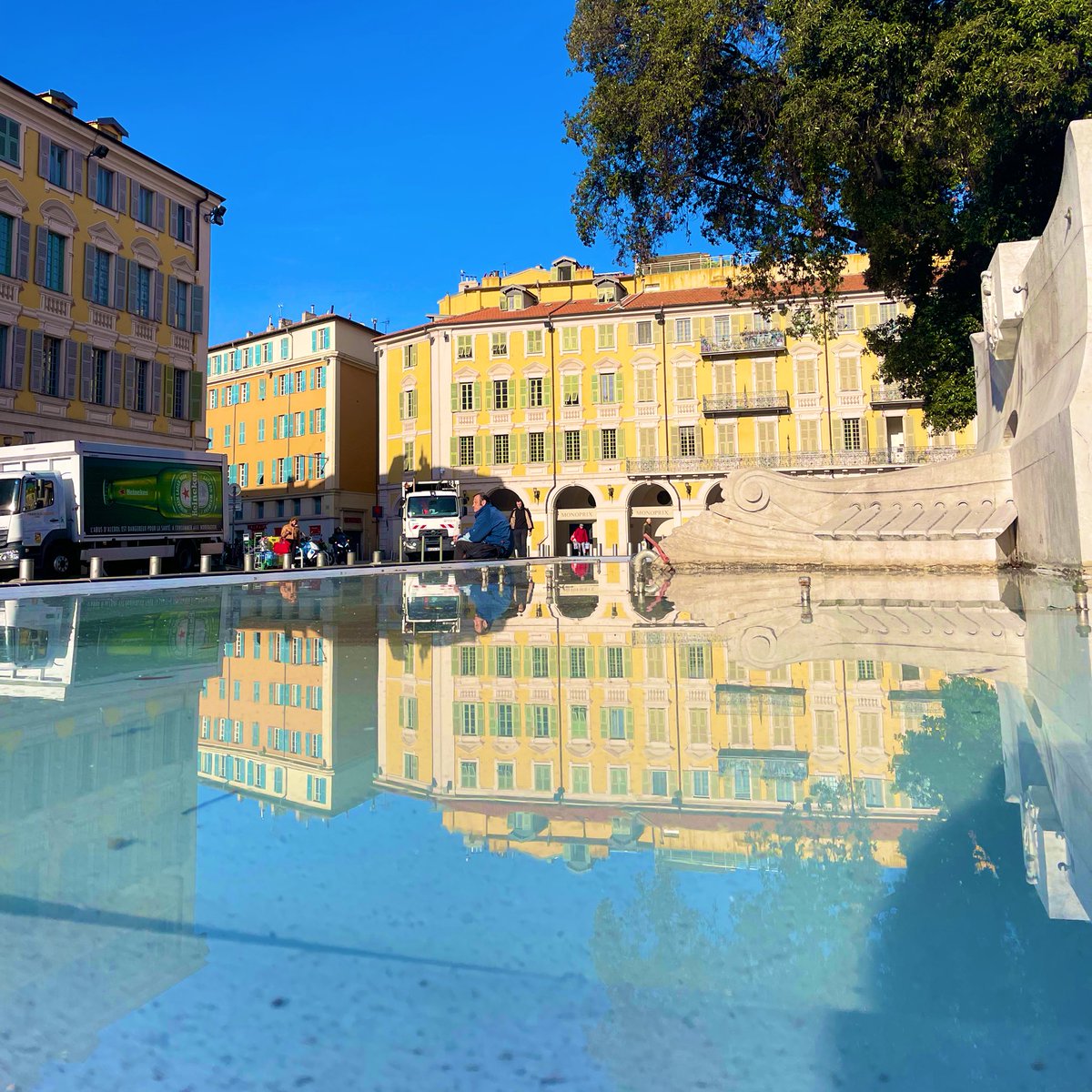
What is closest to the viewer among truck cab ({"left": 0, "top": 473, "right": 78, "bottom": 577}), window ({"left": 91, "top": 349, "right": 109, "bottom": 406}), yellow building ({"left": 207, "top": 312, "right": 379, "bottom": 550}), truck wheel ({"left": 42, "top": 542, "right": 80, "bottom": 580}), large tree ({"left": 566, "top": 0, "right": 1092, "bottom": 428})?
large tree ({"left": 566, "top": 0, "right": 1092, "bottom": 428})

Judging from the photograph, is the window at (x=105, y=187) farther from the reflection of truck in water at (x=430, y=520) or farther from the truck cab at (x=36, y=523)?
the truck cab at (x=36, y=523)

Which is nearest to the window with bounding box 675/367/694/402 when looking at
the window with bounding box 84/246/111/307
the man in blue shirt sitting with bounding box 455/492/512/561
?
the window with bounding box 84/246/111/307

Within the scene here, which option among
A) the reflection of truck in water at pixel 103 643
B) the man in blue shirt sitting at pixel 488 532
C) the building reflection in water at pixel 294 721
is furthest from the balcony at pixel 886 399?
the building reflection in water at pixel 294 721

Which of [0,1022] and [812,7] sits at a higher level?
[812,7]

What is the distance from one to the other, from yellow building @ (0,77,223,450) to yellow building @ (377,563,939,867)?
25072mm

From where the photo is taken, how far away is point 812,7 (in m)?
A: 11.7

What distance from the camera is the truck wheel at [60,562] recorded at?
699 inches

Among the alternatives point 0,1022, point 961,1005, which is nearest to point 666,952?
point 961,1005

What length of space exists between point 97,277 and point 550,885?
30.1 metres

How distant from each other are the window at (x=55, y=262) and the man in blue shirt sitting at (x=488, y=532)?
17087mm

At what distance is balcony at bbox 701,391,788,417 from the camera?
127 feet

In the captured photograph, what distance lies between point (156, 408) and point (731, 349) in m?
24.1

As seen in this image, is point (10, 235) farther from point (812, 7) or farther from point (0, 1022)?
point (0, 1022)

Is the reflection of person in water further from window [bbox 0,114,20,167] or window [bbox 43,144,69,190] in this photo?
window [bbox 43,144,69,190]
